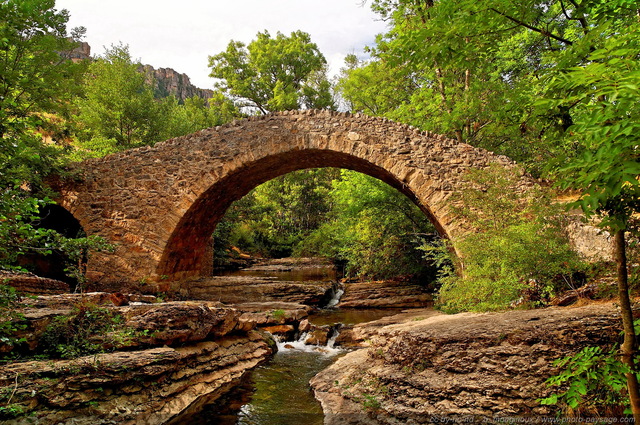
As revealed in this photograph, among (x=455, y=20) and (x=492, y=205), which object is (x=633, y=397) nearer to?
(x=455, y=20)

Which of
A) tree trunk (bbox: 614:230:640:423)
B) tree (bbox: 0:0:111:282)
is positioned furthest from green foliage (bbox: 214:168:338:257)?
tree trunk (bbox: 614:230:640:423)

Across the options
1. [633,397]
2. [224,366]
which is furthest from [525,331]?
[224,366]

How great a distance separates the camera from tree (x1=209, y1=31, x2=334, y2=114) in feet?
80.7

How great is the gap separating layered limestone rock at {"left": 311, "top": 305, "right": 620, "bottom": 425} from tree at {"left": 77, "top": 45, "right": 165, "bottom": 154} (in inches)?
642

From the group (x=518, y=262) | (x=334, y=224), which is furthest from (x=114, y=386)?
(x=334, y=224)

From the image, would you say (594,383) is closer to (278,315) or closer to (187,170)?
(278,315)

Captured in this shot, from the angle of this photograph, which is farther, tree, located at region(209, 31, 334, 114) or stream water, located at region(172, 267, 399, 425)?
tree, located at region(209, 31, 334, 114)

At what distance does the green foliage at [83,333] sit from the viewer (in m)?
3.68

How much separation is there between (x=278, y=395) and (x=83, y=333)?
7.51 ft

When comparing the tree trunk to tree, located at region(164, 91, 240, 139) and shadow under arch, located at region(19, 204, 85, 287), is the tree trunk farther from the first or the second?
tree, located at region(164, 91, 240, 139)

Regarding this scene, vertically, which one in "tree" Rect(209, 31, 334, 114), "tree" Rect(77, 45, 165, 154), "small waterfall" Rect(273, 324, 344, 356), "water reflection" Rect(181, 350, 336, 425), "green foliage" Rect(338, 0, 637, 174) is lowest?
"small waterfall" Rect(273, 324, 344, 356)

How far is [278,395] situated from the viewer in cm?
467

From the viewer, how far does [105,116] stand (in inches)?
679

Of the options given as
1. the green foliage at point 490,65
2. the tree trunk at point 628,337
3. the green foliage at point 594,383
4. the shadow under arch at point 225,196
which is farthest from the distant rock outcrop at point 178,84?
the tree trunk at point 628,337
